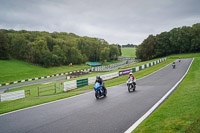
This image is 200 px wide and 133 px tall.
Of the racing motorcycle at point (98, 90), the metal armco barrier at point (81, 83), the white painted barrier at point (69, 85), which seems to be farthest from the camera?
the metal armco barrier at point (81, 83)

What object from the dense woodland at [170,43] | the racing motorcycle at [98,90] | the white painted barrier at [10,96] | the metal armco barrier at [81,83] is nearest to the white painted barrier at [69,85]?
the metal armco barrier at [81,83]

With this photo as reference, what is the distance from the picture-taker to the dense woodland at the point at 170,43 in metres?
81.6

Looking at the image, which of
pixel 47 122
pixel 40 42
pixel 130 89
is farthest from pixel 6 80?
pixel 47 122

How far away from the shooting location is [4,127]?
6.04 m

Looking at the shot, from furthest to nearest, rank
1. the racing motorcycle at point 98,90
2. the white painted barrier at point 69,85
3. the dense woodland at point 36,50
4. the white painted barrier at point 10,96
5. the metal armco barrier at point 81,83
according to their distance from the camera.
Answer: the dense woodland at point 36,50 → the metal armco barrier at point 81,83 → the white painted barrier at point 69,85 → the white painted barrier at point 10,96 → the racing motorcycle at point 98,90

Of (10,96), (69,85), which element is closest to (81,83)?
(69,85)

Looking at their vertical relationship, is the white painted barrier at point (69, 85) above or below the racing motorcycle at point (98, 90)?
below

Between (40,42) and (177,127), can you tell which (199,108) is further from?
(40,42)

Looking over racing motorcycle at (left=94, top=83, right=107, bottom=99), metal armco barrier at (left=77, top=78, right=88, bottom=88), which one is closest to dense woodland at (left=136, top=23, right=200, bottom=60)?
metal armco barrier at (left=77, top=78, right=88, bottom=88)

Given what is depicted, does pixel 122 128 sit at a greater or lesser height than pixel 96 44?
lesser

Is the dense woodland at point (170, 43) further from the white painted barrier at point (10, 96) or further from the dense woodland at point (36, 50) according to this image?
the white painted barrier at point (10, 96)

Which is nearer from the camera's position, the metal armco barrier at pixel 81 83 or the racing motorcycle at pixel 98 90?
the racing motorcycle at pixel 98 90

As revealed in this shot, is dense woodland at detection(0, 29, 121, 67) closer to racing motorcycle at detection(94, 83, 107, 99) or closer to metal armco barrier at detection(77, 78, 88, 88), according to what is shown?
metal armco barrier at detection(77, 78, 88, 88)

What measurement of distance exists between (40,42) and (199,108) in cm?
7110
